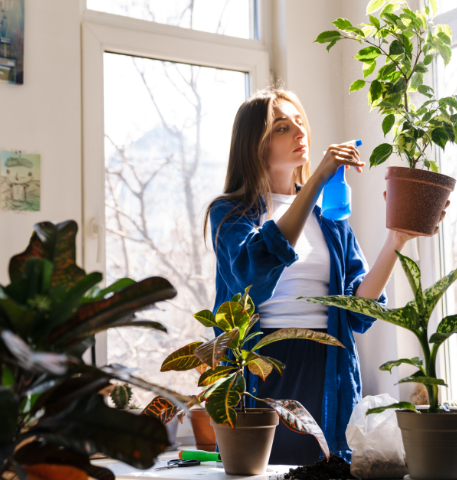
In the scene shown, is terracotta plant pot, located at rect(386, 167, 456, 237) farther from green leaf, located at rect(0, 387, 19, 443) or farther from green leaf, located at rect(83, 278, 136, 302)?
green leaf, located at rect(0, 387, 19, 443)

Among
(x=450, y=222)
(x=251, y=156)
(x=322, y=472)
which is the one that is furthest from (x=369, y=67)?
(x=322, y=472)

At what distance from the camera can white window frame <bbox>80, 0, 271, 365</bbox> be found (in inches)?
80.0

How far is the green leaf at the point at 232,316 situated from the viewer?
95 cm

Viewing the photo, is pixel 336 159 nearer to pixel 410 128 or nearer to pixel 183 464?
pixel 410 128

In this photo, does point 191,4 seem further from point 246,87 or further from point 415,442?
point 415,442

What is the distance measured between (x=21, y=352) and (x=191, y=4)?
2.17 meters

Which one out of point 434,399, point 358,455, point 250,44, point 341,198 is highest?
point 250,44

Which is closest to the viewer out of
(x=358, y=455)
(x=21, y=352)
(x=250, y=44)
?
(x=21, y=352)

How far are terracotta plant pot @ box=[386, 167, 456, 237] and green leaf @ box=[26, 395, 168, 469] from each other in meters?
0.93

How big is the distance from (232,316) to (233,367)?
0.09 metres

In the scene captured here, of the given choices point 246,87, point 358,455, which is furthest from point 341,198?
point 246,87

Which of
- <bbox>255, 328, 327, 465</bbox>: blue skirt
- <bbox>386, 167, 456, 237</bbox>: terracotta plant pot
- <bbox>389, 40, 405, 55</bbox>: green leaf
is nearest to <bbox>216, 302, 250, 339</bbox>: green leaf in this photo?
<bbox>386, 167, 456, 237</bbox>: terracotta plant pot

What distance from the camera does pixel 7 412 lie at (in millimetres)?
433

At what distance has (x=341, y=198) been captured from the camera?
1.48 meters
